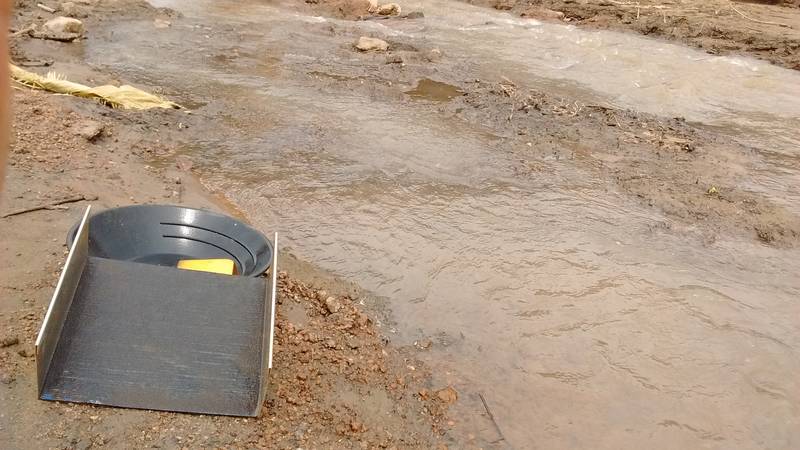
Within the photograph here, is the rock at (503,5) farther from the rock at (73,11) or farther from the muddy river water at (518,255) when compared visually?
the rock at (73,11)

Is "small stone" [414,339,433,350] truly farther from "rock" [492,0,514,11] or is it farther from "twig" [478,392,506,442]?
"rock" [492,0,514,11]

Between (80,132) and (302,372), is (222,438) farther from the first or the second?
(80,132)

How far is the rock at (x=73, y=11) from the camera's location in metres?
9.53

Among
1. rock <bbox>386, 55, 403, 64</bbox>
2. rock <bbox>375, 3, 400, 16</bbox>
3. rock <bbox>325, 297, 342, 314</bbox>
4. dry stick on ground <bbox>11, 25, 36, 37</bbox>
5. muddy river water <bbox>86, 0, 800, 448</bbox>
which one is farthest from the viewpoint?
rock <bbox>375, 3, 400, 16</bbox>

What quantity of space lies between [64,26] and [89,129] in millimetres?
4005

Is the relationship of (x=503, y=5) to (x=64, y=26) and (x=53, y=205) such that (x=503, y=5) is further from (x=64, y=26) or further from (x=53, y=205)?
(x=53, y=205)

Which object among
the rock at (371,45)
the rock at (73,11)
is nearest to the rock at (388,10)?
the rock at (371,45)

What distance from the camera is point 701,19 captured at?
1322 cm

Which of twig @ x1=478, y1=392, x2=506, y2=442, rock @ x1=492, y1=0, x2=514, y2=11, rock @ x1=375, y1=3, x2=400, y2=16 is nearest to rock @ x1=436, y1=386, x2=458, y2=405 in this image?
twig @ x1=478, y1=392, x2=506, y2=442

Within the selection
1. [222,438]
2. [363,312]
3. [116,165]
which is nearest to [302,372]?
[222,438]

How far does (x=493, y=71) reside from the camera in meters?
9.24

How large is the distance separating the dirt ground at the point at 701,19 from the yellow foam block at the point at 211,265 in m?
10.6

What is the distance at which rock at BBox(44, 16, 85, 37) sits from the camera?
836cm

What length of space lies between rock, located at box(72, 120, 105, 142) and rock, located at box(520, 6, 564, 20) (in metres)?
10.1
